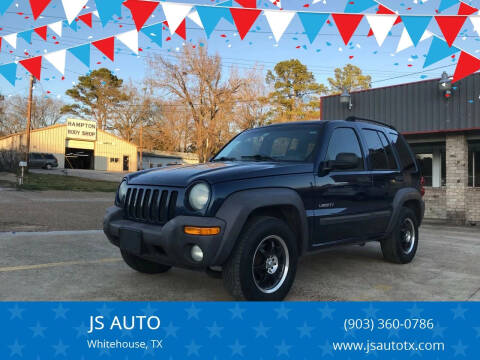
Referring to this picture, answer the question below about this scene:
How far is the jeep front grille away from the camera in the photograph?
3457 millimetres

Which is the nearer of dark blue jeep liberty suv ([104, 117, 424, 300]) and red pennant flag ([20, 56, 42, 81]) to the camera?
dark blue jeep liberty suv ([104, 117, 424, 300])

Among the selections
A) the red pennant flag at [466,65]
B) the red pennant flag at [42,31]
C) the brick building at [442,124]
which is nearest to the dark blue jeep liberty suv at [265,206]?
the red pennant flag at [466,65]

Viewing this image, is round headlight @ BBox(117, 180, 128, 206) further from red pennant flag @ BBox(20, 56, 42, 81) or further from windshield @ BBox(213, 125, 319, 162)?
red pennant flag @ BBox(20, 56, 42, 81)

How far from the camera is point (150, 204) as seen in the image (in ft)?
11.8

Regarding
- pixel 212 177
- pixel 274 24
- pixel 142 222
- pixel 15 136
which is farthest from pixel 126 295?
pixel 15 136

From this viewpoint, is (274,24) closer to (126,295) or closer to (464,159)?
(126,295)

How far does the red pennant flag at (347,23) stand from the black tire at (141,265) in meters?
5.26

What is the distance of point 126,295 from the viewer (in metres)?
3.74

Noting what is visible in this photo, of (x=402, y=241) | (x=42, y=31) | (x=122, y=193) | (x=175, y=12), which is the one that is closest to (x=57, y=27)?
(x=42, y=31)

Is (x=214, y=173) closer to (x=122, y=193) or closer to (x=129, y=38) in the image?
(x=122, y=193)

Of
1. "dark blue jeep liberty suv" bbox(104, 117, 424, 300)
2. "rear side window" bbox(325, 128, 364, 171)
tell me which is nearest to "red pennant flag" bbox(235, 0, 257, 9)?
"dark blue jeep liberty suv" bbox(104, 117, 424, 300)

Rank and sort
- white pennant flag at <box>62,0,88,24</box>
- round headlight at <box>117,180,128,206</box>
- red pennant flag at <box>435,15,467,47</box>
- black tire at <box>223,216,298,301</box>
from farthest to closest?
1. red pennant flag at <box>435,15,467,47</box>
2. white pennant flag at <box>62,0,88,24</box>
3. round headlight at <box>117,180,128,206</box>
4. black tire at <box>223,216,298,301</box>

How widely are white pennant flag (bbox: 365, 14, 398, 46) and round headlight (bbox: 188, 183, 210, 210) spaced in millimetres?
5318

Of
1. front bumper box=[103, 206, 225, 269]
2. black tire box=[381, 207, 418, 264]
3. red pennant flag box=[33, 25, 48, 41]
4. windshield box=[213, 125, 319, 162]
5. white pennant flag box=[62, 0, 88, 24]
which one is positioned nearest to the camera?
front bumper box=[103, 206, 225, 269]
